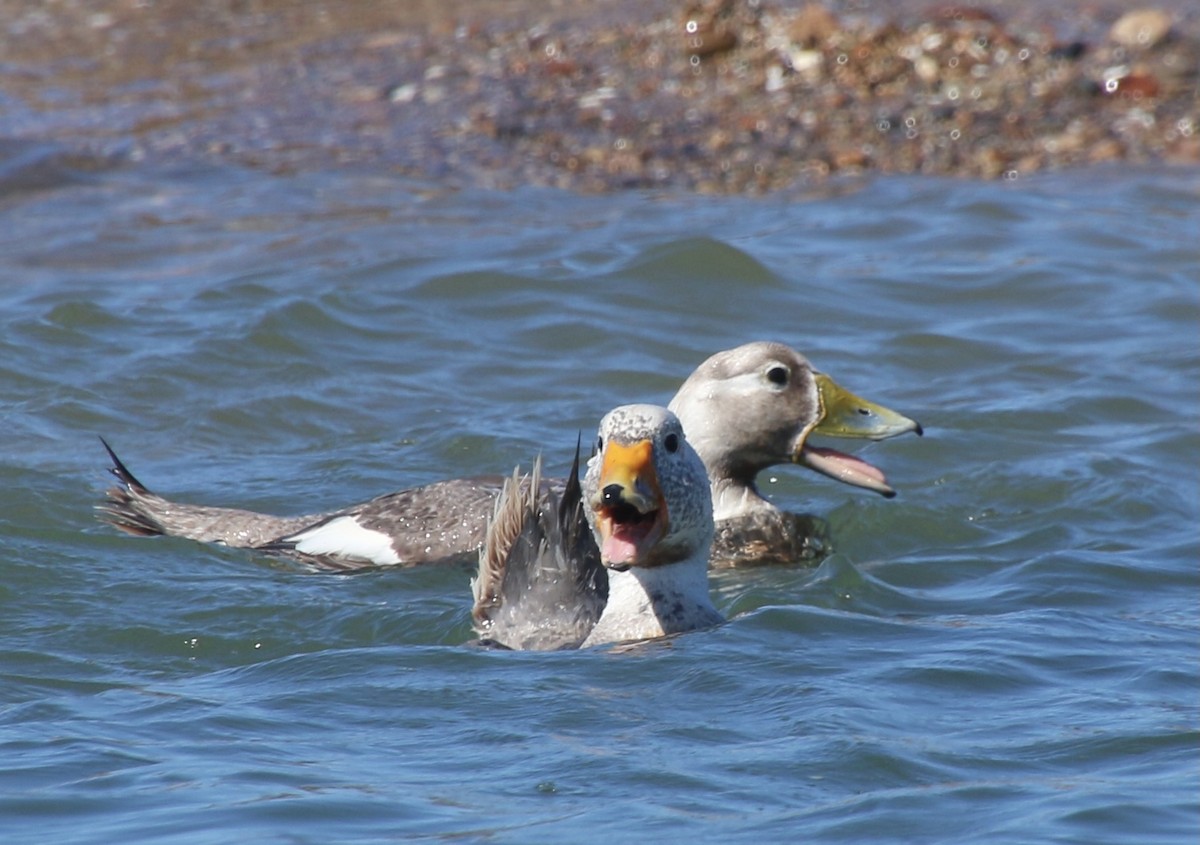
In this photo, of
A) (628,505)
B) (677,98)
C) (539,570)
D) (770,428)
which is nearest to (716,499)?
(770,428)

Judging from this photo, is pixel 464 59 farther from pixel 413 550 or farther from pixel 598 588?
pixel 598 588

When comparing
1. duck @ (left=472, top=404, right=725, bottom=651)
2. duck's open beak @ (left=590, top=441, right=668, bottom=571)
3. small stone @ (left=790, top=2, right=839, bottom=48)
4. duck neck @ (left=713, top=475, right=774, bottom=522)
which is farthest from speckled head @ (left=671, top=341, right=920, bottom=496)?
small stone @ (left=790, top=2, right=839, bottom=48)

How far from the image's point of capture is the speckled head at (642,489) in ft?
18.6

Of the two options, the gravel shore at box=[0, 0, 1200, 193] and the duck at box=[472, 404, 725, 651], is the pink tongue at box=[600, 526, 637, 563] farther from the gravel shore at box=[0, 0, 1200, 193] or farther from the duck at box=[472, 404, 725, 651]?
the gravel shore at box=[0, 0, 1200, 193]

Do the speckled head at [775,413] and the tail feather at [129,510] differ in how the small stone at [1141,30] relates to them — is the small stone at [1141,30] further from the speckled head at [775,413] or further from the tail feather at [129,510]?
the tail feather at [129,510]

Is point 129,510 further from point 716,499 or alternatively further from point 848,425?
point 848,425

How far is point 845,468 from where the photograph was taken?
7883mm

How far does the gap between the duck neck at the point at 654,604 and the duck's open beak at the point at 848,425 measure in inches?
72.4

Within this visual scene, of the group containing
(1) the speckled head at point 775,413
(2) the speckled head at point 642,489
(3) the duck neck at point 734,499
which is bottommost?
(3) the duck neck at point 734,499

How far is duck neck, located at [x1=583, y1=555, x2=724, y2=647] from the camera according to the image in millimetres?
6035

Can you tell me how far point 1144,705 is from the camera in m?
5.82

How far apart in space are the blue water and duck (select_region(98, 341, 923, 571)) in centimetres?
13

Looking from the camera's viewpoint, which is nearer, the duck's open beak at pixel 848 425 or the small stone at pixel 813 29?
the duck's open beak at pixel 848 425

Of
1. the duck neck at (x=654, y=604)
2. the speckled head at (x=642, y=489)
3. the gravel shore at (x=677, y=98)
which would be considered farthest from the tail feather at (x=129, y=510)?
the gravel shore at (x=677, y=98)
